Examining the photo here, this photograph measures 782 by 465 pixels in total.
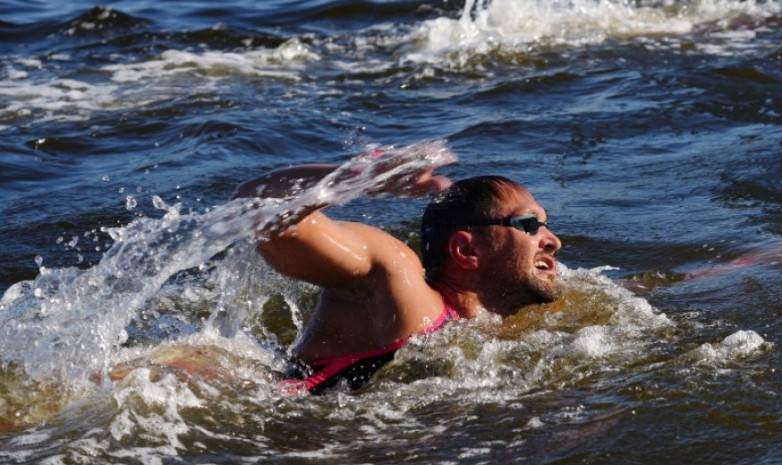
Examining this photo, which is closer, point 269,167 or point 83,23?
point 269,167

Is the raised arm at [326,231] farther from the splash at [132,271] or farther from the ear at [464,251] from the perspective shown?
the ear at [464,251]

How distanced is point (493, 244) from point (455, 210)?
20 centimetres

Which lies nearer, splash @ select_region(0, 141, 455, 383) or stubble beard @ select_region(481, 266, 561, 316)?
splash @ select_region(0, 141, 455, 383)

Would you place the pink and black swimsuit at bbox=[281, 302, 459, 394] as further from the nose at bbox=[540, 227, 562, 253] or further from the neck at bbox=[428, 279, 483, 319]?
the nose at bbox=[540, 227, 562, 253]

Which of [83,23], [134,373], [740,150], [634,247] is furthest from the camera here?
[83,23]

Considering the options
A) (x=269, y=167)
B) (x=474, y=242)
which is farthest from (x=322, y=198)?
(x=269, y=167)

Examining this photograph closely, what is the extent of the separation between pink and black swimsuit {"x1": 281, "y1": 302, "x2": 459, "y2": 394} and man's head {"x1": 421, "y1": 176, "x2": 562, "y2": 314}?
1.04 feet

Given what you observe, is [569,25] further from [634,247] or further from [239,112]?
[634,247]

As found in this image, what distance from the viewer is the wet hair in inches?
202

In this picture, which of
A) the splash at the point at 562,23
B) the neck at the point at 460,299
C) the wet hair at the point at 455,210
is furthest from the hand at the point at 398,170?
the splash at the point at 562,23

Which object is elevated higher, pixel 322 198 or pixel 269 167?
pixel 322 198

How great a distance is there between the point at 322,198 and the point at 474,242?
0.98 meters

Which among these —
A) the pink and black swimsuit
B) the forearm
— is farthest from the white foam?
the forearm

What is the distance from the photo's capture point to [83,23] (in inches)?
566
